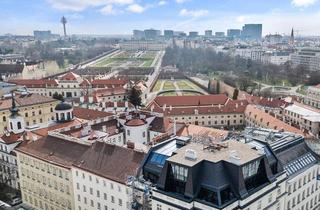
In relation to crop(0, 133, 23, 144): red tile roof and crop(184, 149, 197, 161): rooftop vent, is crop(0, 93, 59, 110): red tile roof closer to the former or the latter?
crop(0, 133, 23, 144): red tile roof

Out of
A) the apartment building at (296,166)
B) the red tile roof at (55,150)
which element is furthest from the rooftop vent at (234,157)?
the red tile roof at (55,150)

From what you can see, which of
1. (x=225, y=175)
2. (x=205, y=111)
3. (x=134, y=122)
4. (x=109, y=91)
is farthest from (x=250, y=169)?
(x=109, y=91)

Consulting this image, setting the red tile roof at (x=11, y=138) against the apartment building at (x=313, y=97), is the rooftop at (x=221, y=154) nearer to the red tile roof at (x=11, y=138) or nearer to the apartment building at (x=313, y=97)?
the red tile roof at (x=11, y=138)

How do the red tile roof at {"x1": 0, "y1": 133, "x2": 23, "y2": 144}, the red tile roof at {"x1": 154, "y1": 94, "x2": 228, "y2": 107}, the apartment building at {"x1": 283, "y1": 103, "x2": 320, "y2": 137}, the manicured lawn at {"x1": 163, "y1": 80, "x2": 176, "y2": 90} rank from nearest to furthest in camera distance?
the red tile roof at {"x1": 0, "y1": 133, "x2": 23, "y2": 144} → the apartment building at {"x1": 283, "y1": 103, "x2": 320, "y2": 137} → the red tile roof at {"x1": 154, "y1": 94, "x2": 228, "y2": 107} → the manicured lawn at {"x1": 163, "y1": 80, "x2": 176, "y2": 90}

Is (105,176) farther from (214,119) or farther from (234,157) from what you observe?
(214,119)

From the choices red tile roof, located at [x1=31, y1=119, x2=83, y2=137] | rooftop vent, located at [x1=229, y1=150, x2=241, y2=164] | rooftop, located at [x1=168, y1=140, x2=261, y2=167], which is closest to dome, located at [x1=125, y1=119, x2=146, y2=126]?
red tile roof, located at [x1=31, y1=119, x2=83, y2=137]
